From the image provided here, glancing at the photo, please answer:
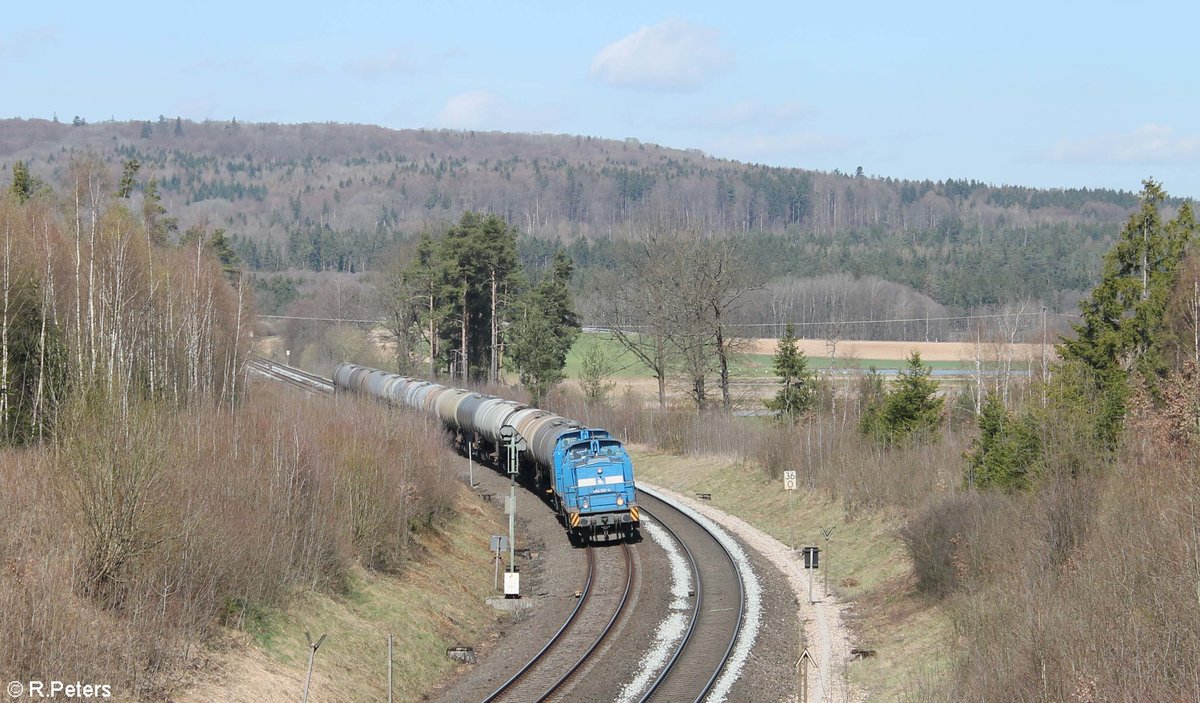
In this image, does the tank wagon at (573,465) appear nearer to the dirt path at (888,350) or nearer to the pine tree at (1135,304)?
the pine tree at (1135,304)

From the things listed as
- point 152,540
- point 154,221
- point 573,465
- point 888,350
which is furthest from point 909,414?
point 888,350

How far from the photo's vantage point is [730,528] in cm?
3716

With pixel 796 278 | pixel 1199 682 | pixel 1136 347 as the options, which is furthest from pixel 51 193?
pixel 796 278

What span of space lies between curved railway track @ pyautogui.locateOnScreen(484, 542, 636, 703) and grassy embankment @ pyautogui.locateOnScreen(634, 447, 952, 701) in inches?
211

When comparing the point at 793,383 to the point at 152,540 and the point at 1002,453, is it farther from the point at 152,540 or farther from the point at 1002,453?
the point at 152,540

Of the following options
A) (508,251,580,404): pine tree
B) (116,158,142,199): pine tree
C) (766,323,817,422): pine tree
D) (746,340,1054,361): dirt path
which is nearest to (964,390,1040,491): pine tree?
(766,323,817,422): pine tree

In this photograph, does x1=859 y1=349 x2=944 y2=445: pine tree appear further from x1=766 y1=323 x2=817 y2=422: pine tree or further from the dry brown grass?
the dry brown grass

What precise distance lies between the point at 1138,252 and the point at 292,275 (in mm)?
164162

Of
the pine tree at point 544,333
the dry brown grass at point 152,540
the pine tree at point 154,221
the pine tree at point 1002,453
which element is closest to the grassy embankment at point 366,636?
the dry brown grass at point 152,540

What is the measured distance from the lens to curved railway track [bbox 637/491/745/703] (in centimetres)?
1995

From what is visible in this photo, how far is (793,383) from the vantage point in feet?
188

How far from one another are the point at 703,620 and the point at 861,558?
28.4 ft

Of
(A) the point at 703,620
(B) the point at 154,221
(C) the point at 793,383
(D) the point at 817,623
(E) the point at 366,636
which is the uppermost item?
(B) the point at 154,221

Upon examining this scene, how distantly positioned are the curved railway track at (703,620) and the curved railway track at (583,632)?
5.61 feet
